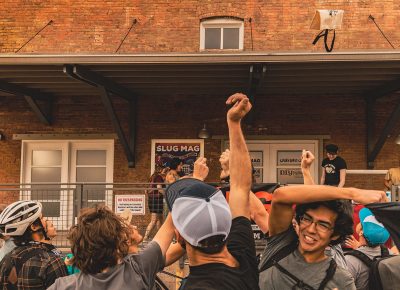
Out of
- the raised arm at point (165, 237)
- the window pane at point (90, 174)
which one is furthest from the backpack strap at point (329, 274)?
the window pane at point (90, 174)

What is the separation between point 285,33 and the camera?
1306 centimetres

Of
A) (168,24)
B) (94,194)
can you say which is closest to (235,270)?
(94,194)

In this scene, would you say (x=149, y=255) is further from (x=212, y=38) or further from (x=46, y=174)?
(x=212, y=38)

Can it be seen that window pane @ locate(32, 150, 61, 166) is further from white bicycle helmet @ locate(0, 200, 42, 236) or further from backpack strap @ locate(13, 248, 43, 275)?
backpack strap @ locate(13, 248, 43, 275)

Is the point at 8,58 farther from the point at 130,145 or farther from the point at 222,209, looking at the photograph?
the point at 222,209

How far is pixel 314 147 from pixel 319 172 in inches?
24.8

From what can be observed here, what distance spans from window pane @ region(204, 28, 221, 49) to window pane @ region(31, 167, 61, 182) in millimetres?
5114

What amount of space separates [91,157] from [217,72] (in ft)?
14.7

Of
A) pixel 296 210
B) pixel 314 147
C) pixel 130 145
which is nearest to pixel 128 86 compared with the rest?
pixel 130 145

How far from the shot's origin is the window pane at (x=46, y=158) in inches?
520

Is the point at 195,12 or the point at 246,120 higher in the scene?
the point at 195,12

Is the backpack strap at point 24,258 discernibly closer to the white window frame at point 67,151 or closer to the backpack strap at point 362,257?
the backpack strap at point 362,257

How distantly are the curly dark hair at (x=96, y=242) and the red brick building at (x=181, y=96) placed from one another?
340 inches

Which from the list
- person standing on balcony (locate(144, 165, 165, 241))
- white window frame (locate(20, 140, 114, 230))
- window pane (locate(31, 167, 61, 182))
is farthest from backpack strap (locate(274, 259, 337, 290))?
window pane (locate(31, 167, 61, 182))
